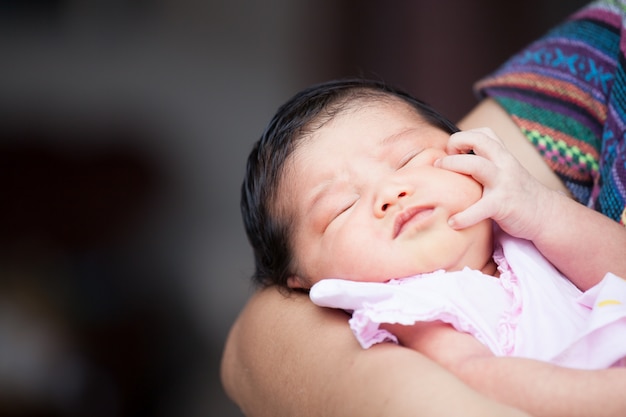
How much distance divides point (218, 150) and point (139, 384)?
112 centimetres

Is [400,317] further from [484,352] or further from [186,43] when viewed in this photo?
[186,43]

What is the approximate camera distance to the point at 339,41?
3705 millimetres

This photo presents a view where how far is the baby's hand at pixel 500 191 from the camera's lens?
1.12 metres

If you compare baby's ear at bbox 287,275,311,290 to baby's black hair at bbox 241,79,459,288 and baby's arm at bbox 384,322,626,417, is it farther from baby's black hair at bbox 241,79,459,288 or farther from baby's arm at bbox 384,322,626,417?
baby's arm at bbox 384,322,626,417

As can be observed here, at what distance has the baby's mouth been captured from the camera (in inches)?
44.1

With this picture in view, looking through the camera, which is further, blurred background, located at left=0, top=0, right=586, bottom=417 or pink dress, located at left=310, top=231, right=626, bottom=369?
blurred background, located at left=0, top=0, right=586, bottom=417

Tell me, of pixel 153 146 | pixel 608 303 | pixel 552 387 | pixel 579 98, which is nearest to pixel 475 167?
pixel 608 303

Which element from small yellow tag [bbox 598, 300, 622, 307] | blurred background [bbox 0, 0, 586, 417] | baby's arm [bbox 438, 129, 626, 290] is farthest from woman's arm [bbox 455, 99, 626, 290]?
blurred background [bbox 0, 0, 586, 417]

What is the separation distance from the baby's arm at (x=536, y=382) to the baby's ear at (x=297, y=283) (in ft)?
1.07

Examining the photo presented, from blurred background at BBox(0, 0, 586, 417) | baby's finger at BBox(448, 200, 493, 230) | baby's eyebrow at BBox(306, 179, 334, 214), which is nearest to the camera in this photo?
baby's finger at BBox(448, 200, 493, 230)

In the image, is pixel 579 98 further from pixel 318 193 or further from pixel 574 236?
pixel 318 193

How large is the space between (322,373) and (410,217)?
0.86ft

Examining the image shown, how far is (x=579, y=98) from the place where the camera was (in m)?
1.52

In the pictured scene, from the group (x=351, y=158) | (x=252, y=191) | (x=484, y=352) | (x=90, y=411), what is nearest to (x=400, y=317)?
A: (x=484, y=352)
